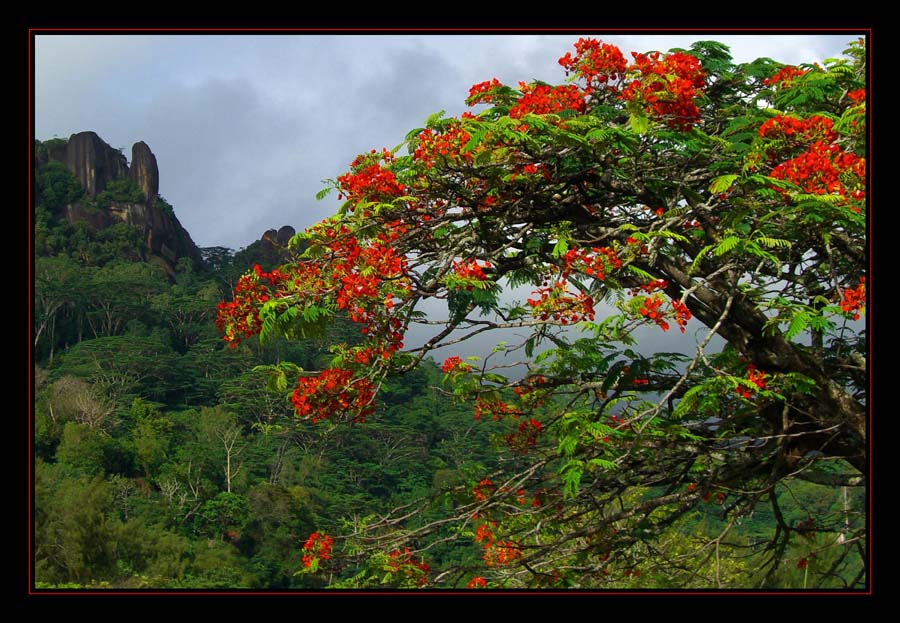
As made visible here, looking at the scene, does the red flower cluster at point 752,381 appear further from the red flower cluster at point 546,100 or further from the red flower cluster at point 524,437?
the red flower cluster at point 524,437

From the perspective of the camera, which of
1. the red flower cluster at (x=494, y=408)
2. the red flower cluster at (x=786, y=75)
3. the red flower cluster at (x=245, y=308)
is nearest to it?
the red flower cluster at (x=245, y=308)

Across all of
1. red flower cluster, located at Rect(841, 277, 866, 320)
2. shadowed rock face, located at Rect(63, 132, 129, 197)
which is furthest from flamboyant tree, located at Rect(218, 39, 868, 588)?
shadowed rock face, located at Rect(63, 132, 129, 197)

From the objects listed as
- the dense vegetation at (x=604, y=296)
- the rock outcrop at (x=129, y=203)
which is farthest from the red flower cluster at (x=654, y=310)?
the rock outcrop at (x=129, y=203)

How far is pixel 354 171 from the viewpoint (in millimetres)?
5938

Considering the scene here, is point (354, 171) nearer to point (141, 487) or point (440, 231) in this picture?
point (440, 231)

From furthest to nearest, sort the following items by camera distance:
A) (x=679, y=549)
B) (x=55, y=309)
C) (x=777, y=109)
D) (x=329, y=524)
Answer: (x=55, y=309), (x=329, y=524), (x=679, y=549), (x=777, y=109)

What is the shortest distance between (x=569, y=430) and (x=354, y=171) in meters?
2.19

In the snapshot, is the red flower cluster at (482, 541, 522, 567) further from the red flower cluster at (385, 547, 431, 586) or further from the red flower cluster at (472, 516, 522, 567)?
the red flower cluster at (385, 547, 431, 586)

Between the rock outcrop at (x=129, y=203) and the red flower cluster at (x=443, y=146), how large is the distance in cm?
6772

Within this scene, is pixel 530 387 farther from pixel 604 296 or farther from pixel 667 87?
pixel 667 87

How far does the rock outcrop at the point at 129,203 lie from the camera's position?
70.4 metres

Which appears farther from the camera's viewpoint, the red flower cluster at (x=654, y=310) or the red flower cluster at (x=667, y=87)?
the red flower cluster at (x=667, y=87)

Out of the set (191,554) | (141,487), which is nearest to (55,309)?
(141,487)

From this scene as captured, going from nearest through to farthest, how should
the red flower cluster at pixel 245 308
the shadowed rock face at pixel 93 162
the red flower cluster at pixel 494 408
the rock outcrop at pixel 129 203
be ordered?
the red flower cluster at pixel 245 308 < the red flower cluster at pixel 494 408 < the rock outcrop at pixel 129 203 < the shadowed rock face at pixel 93 162
